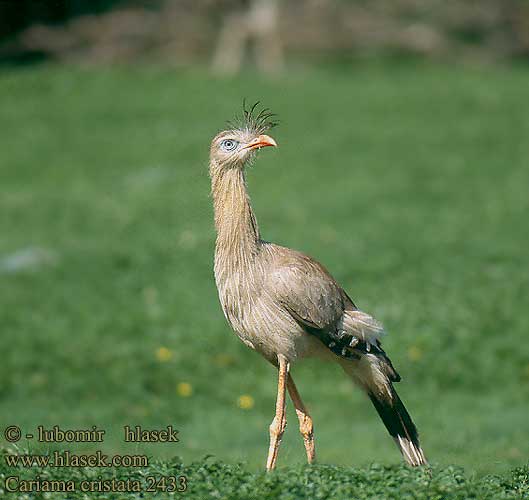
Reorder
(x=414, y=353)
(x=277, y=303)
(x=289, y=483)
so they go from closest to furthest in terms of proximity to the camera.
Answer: (x=289, y=483) < (x=277, y=303) < (x=414, y=353)

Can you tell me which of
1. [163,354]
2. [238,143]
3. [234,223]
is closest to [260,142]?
[238,143]

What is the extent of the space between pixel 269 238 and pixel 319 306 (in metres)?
7.49

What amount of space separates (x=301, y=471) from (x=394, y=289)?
6.55 meters

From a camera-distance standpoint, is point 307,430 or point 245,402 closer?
point 307,430

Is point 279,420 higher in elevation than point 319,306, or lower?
lower

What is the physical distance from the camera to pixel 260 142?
20.4ft

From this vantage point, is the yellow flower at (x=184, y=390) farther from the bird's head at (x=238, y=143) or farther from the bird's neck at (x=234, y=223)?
the bird's head at (x=238, y=143)

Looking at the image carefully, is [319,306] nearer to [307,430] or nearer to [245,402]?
[307,430]

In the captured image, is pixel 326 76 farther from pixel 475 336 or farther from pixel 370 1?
pixel 475 336

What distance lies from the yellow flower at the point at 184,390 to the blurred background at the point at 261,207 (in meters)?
0.03

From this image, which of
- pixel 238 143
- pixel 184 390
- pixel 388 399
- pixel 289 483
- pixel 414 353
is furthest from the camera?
pixel 414 353

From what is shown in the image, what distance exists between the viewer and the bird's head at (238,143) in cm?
629

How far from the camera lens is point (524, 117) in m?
20.2

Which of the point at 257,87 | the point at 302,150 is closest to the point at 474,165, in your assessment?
the point at 302,150
